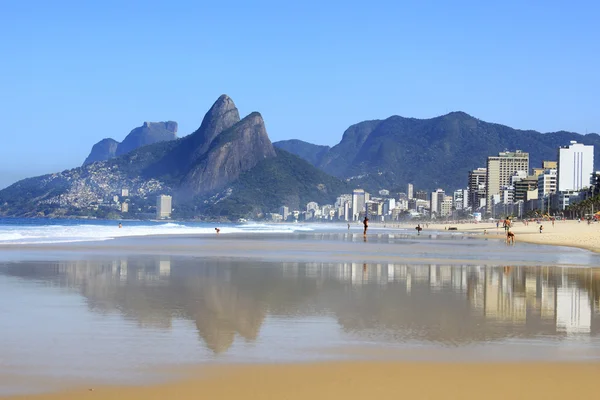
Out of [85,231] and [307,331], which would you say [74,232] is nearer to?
[85,231]

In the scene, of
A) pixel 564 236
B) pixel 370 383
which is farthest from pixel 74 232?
pixel 370 383

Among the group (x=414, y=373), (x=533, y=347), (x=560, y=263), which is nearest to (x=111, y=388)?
(x=414, y=373)

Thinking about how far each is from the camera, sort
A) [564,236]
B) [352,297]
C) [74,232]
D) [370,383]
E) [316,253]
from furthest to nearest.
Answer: [564,236] < [74,232] < [316,253] < [352,297] < [370,383]

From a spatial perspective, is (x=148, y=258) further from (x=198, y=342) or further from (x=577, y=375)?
(x=577, y=375)

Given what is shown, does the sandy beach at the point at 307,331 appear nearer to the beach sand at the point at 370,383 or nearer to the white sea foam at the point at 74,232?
the beach sand at the point at 370,383

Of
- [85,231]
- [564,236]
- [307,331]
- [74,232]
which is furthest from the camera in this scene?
[85,231]

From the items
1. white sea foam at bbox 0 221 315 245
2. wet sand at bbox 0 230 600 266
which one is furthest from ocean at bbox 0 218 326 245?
wet sand at bbox 0 230 600 266

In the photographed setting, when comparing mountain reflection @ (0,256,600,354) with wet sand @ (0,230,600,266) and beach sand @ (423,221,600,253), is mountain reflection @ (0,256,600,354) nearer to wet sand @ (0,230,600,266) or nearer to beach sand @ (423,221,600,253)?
wet sand @ (0,230,600,266)
